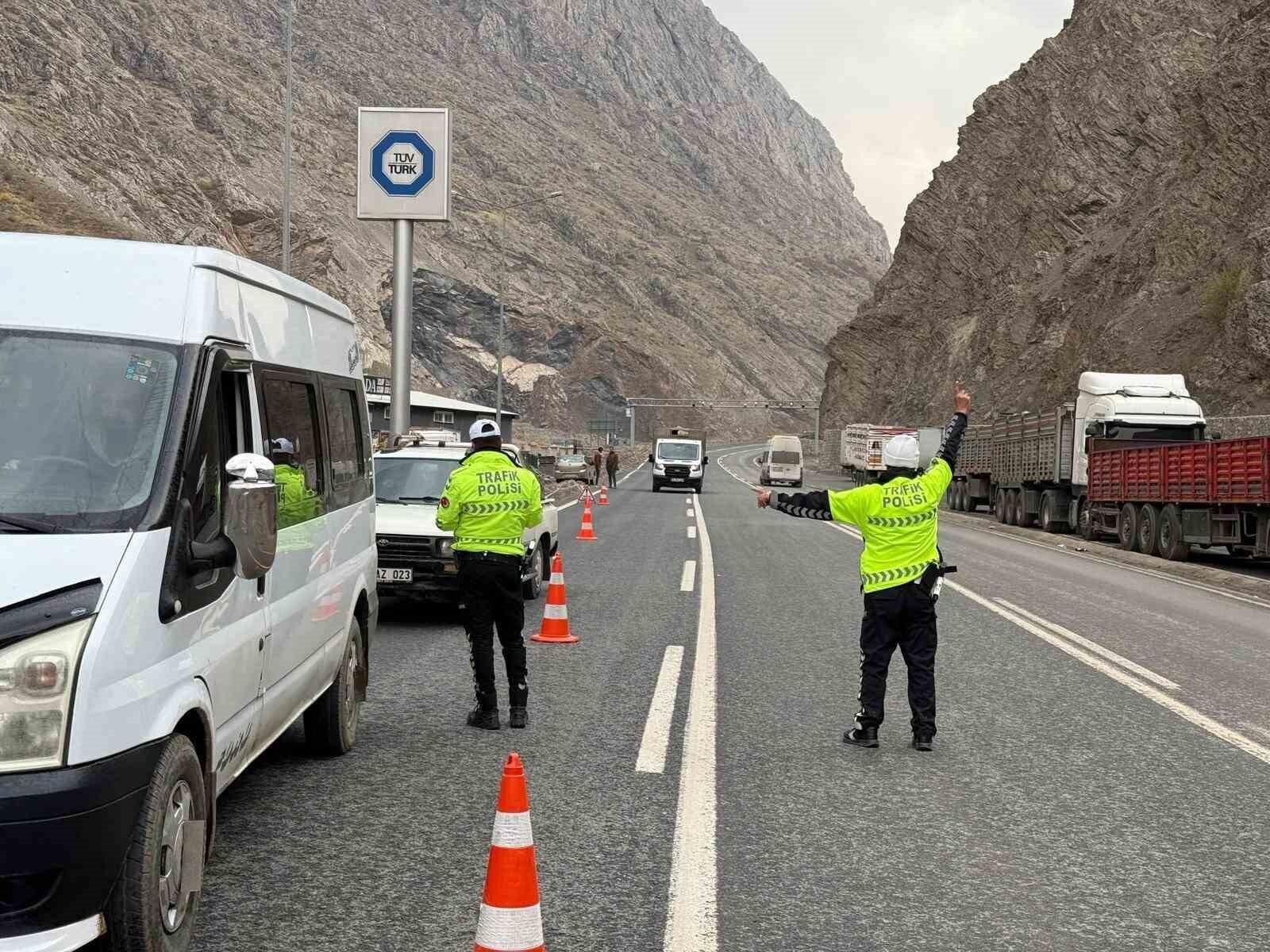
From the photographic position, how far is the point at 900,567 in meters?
7.36

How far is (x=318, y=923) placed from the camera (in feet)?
15.0

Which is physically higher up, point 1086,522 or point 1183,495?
point 1183,495

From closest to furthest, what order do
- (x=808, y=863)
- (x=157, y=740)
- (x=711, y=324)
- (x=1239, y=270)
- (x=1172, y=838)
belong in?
1. (x=157, y=740)
2. (x=808, y=863)
3. (x=1172, y=838)
4. (x=1239, y=270)
5. (x=711, y=324)

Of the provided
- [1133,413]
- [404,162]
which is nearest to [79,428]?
[404,162]

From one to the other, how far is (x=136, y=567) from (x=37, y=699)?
1.66 ft

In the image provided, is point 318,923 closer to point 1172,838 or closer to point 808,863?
point 808,863

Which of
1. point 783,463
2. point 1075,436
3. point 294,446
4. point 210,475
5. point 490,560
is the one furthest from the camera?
point 783,463

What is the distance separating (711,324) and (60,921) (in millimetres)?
156786

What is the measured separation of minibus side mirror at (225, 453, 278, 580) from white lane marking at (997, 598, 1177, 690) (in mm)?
7144

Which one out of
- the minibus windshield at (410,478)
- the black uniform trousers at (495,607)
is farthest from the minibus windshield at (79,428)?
the minibus windshield at (410,478)

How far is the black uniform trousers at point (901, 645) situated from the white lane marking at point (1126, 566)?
10573 mm


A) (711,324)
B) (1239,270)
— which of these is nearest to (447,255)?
(711,324)

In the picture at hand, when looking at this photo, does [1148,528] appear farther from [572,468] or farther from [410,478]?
[572,468]

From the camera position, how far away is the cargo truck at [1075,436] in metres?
27.9
